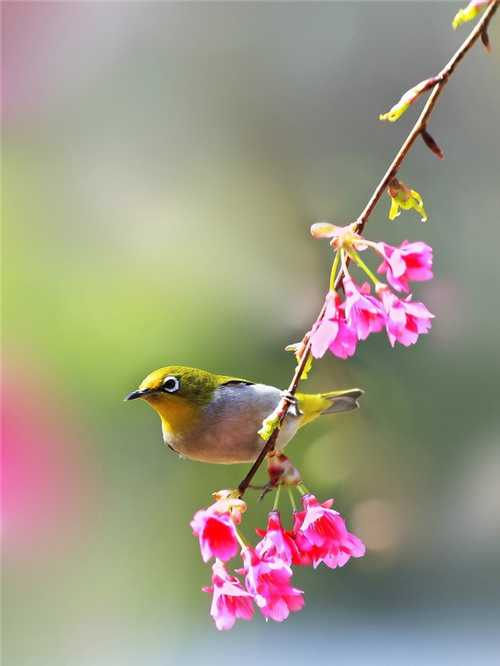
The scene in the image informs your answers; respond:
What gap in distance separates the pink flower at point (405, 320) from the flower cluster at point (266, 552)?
0.14m

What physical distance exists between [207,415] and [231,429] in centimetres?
3

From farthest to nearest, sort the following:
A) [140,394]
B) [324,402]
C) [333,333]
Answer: [324,402]
[140,394]
[333,333]

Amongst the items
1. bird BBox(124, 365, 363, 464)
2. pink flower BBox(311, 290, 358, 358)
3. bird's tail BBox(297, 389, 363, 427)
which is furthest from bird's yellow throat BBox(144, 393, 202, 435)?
pink flower BBox(311, 290, 358, 358)

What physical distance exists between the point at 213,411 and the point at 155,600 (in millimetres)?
866

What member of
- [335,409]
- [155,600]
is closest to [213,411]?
[335,409]

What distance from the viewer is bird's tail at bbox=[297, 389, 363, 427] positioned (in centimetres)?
67

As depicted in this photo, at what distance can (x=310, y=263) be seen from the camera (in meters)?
1.13

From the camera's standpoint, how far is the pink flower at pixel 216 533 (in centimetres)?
35

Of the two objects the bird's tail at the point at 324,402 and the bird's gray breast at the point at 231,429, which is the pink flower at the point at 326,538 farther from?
the bird's tail at the point at 324,402

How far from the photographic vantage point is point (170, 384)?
53 centimetres

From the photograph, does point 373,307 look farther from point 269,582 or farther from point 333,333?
point 269,582

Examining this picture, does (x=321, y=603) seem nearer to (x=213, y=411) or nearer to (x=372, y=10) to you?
(x=213, y=411)

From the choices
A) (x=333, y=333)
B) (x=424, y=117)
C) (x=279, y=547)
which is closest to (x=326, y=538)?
(x=279, y=547)

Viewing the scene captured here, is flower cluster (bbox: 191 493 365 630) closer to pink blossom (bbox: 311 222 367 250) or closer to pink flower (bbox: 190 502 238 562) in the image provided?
pink flower (bbox: 190 502 238 562)
